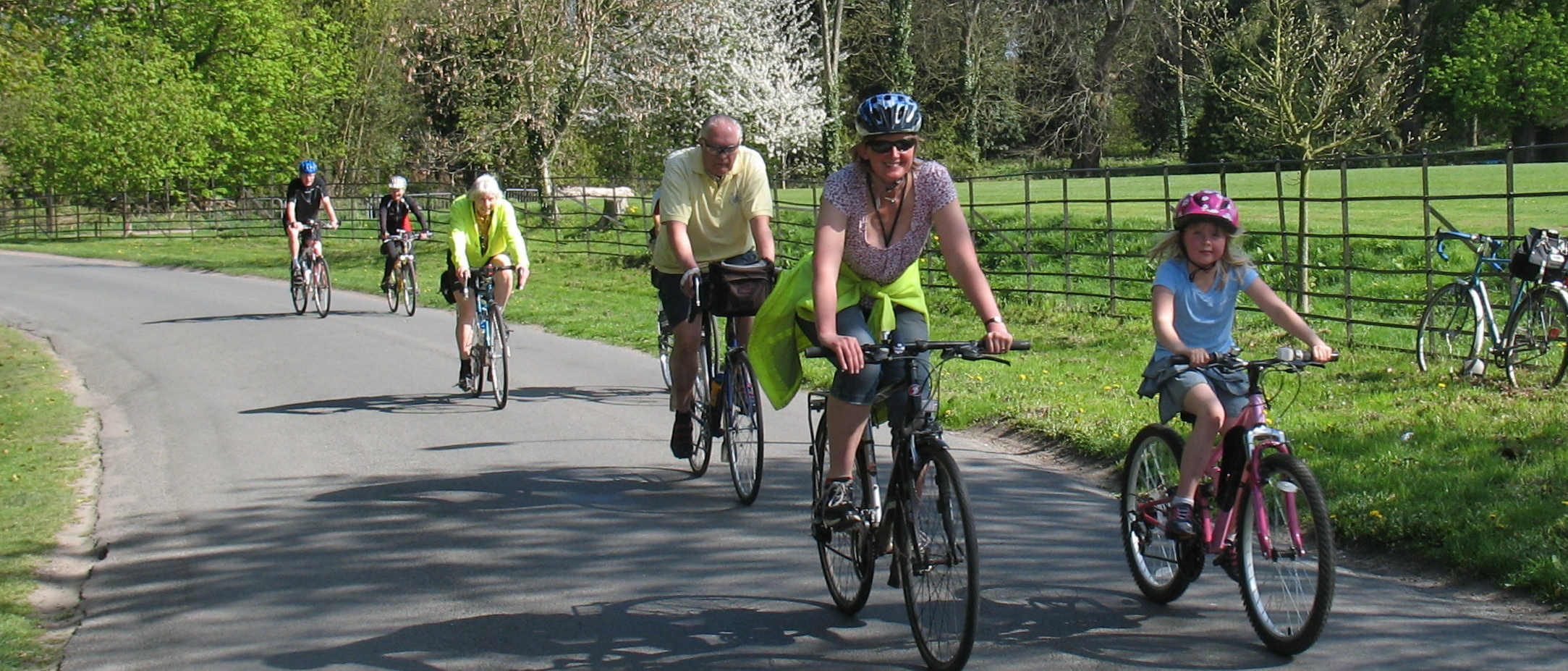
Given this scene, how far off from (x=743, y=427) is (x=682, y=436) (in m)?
0.75

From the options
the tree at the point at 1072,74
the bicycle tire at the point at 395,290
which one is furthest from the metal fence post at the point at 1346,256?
the tree at the point at 1072,74

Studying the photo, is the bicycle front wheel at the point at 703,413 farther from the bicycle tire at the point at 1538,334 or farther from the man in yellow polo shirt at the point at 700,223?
the bicycle tire at the point at 1538,334

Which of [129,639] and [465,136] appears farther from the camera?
[465,136]

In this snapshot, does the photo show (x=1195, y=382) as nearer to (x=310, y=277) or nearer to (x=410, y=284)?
(x=410, y=284)

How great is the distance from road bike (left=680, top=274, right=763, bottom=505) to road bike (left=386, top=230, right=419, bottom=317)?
11.7 m

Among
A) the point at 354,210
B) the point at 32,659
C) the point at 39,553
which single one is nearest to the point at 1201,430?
the point at 32,659

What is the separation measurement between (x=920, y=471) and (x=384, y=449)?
575 centimetres

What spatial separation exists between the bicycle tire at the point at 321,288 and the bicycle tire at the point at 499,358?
28.0ft

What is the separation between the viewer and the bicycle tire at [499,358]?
11.3 m

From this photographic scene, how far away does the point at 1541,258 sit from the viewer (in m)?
10.9

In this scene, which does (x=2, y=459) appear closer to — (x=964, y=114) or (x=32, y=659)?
(x=32, y=659)

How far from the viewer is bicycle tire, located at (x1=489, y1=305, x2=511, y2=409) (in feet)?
37.2

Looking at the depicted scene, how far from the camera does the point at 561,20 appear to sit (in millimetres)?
33875

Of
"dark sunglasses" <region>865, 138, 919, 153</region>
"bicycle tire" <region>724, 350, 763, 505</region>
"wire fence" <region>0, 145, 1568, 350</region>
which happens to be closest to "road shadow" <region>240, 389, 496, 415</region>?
"bicycle tire" <region>724, 350, 763, 505</region>
